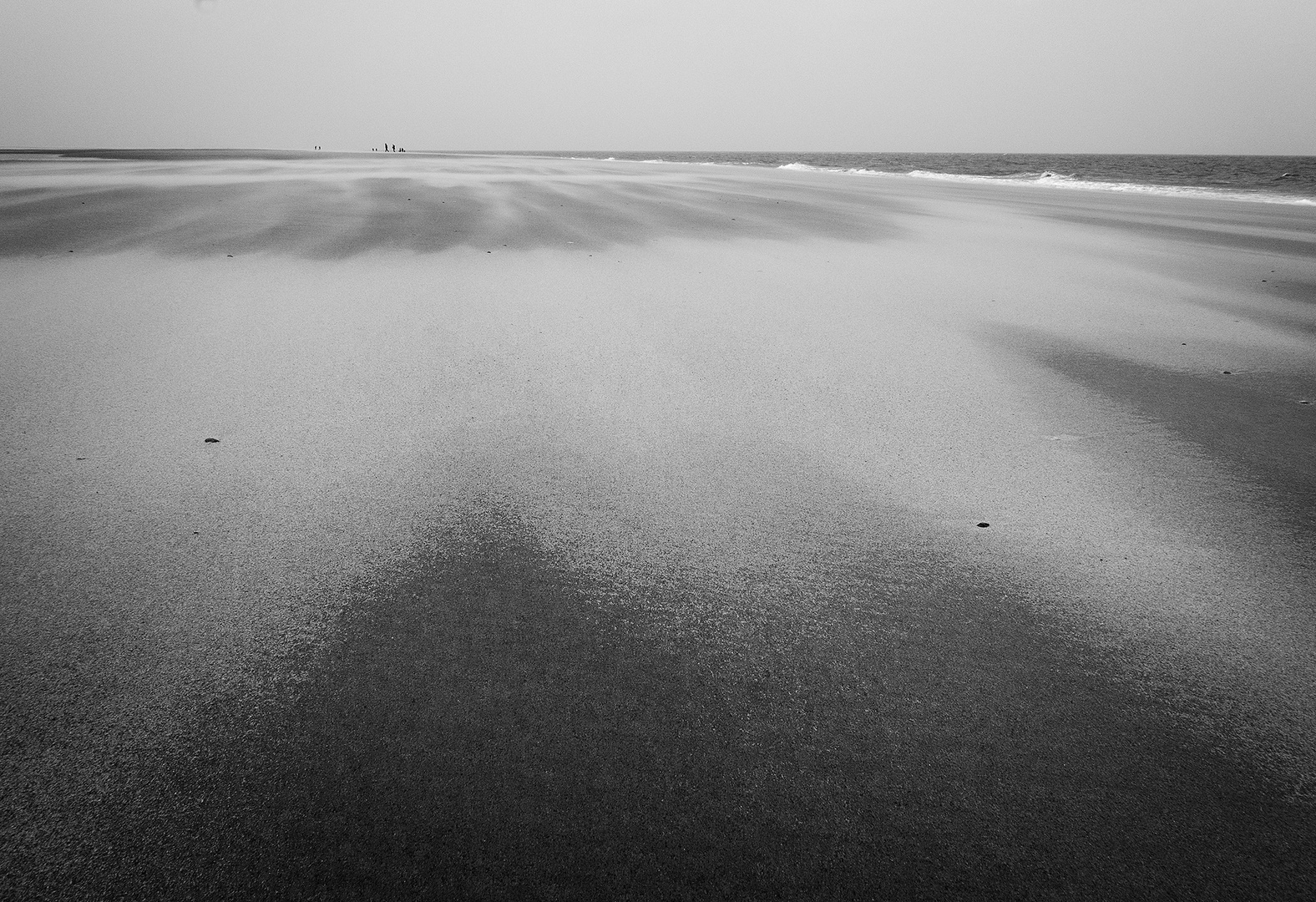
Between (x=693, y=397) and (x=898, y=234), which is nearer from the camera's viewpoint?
(x=693, y=397)

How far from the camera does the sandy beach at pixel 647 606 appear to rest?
1.02 metres

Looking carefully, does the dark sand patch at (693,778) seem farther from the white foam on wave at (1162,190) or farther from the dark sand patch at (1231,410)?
the white foam on wave at (1162,190)

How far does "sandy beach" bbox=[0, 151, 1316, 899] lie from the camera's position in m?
1.02

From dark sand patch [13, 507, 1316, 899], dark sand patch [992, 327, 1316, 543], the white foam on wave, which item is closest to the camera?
dark sand patch [13, 507, 1316, 899]

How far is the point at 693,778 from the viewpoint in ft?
3.65

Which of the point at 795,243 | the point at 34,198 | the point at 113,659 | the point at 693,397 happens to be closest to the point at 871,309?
the point at 693,397

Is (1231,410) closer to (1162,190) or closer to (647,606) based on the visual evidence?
(647,606)

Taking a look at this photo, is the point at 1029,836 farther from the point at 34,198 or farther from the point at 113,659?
the point at 34,198

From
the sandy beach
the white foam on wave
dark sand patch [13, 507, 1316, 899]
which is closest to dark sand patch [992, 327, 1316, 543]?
the sandy beach

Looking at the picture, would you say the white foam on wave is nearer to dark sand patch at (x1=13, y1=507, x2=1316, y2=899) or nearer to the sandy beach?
the sandy beach

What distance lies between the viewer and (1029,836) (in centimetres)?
103

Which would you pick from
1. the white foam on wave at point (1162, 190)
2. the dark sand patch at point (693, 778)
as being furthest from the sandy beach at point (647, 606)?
the white foam on wave at point (1162, 190)

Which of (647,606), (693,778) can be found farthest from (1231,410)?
(693,778)

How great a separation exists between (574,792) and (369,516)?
3.54 feet
